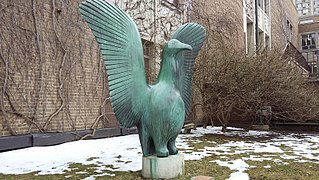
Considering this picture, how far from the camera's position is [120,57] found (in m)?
4.11

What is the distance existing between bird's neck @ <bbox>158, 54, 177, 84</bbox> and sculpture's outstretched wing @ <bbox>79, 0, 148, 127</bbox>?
0.32 m

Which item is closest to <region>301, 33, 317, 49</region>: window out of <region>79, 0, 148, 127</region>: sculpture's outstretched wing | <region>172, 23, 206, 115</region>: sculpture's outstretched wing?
<region>172, 23, 206, 115</region>: sculpture's outstretched wing

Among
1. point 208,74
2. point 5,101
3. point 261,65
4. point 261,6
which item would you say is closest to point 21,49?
point 5,101

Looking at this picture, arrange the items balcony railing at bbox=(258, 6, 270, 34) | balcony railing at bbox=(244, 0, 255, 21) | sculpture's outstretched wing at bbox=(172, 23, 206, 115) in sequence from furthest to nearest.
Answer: balcony railing at bbox=(258, 6, 270, 34) < balcony railing at bbox=(244, 0, 255, 21) < sculpture's outstretched wing at bbox=(172, 23, 206, 115)

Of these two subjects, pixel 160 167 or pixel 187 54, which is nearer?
pixel 160 167

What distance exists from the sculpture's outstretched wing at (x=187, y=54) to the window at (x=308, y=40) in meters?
34.2

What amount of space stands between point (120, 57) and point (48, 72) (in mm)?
4672

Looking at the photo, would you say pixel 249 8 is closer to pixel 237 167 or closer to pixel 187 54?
pixel 187 54

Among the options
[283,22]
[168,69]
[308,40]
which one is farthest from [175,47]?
[308,40]

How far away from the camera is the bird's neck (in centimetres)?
442

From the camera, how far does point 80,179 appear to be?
4.31 m

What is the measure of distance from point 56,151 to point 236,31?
13.2 m

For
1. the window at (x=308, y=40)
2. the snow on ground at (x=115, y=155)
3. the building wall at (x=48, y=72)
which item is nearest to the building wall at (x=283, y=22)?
the window at (x=308, y=40)

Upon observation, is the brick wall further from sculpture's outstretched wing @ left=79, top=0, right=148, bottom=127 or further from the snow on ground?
sculpture's outstretched wing @ left=79, top=0, right=148, bottom=127
